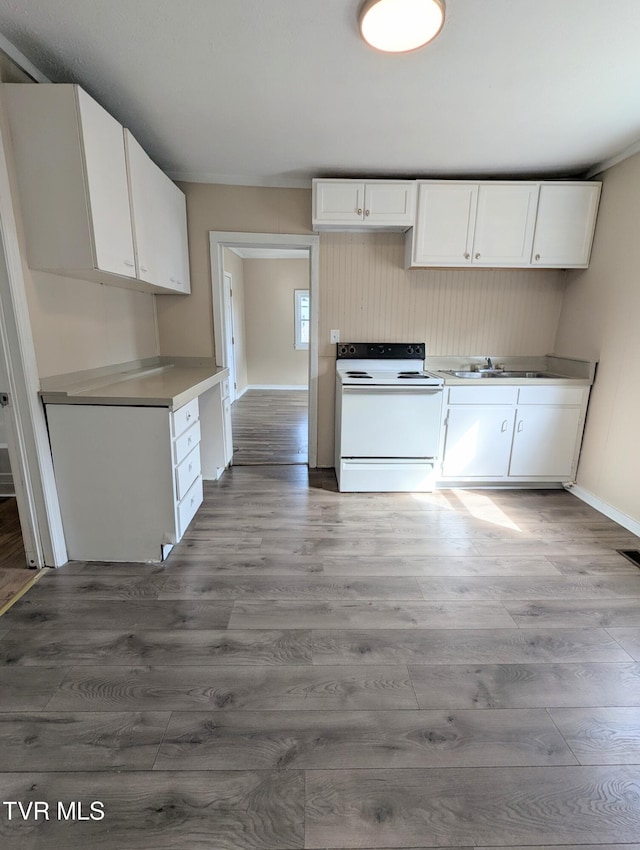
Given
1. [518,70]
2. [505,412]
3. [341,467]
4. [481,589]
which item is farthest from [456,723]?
[518,70]

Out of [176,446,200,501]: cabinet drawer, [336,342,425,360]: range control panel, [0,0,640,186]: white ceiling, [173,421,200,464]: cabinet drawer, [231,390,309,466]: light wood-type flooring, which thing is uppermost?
[0,0,640,186]: white ceiling

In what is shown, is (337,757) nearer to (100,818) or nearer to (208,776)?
(208,776)

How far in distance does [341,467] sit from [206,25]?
2488 mm

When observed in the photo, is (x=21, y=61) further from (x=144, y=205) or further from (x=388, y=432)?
(x=388, y=432)

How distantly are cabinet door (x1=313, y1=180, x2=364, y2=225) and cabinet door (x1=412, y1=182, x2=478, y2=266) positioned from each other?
0.44 metres

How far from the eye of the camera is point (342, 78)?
1819 mm

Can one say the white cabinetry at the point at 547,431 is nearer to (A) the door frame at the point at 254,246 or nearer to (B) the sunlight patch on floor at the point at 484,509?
(B) the sunlight patch on floor at the point at 484,509

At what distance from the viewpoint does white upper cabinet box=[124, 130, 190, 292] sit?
2168 millimetres

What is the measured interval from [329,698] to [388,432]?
6.22 feet

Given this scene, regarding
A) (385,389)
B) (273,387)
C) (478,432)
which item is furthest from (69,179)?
(273,387)

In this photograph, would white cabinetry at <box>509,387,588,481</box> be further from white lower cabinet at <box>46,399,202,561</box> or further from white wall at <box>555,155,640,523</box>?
white lower cabinet at <box>46,399,202,561</box>

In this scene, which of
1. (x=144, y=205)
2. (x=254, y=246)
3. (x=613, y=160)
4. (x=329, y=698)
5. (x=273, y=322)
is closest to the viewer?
(x=329, y=698)

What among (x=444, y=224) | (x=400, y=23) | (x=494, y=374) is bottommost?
(x=494, y=374)

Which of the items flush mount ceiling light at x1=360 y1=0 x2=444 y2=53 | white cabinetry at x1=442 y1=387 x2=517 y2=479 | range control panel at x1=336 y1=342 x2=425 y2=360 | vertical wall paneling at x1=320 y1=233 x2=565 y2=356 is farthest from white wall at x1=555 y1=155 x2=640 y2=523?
flush mount ceiling light at x1=360 y1=0 x2=444 y2=53
